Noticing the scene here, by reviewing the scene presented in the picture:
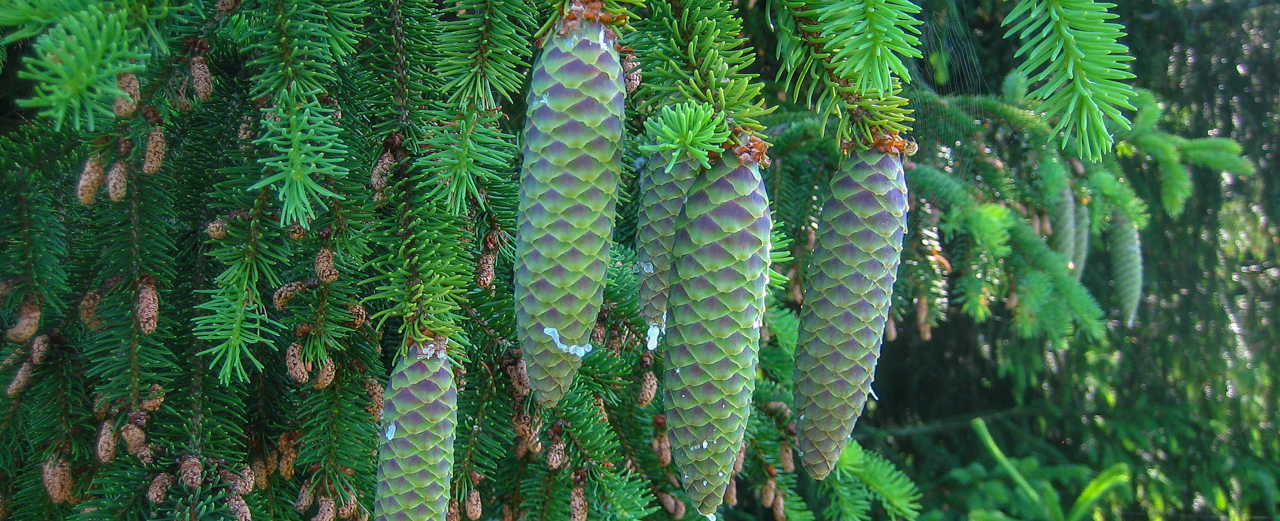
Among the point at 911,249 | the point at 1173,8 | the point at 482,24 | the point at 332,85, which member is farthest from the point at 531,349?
the point at 1173,8

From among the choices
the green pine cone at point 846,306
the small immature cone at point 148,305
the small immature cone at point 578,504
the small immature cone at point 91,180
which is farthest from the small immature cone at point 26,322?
the green pine cone at point 846,306

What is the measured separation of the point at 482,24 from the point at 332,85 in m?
0.25

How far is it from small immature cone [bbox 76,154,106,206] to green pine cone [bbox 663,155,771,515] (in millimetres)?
639

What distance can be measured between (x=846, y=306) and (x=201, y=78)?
709 mm

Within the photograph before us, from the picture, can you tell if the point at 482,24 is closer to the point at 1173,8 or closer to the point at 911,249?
the point at 911,249

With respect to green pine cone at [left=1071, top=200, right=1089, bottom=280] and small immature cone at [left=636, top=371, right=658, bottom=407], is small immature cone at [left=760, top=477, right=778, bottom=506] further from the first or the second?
green pine cone at [left=1071, top=200, right=1089, bottom=280]

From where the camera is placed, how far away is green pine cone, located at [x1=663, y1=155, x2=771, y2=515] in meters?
0.66

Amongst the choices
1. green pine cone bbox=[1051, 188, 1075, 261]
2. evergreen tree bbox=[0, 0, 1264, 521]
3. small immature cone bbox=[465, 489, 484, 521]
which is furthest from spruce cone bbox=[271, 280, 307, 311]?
green pine cone bbox=[1051, 188, 1075, 261]

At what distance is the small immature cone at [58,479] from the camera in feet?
3.24

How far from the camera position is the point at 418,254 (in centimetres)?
86

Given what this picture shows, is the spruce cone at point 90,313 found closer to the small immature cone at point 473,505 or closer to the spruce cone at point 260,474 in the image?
the spruce cone at point 260,474

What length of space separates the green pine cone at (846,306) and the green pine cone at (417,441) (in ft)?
1.19

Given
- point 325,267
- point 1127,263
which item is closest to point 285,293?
point 325,267

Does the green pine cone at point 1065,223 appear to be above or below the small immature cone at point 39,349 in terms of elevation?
above
